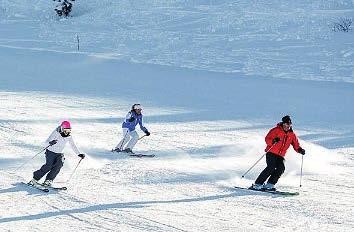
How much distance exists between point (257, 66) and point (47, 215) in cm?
1931

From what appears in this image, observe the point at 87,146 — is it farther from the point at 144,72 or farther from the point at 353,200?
the point at 144,72

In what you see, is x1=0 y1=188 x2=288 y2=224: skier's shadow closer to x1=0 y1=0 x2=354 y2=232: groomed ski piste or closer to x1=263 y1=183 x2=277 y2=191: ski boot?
x1=0 y1=0 x2=354 y2=232: groomed ski piste

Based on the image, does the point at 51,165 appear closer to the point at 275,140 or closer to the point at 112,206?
the point at 112,206

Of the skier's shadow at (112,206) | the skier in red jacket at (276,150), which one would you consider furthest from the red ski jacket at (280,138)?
the skier's shadow at (112,206)

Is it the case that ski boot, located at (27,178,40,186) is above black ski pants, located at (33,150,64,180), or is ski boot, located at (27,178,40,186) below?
below

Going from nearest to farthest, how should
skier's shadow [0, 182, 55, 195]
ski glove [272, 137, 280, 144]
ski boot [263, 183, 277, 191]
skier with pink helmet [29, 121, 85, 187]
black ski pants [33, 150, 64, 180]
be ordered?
skier's shadow [0, 182, 55, 195]
skier with pink helmet [29, 121, 85, 187]
black ski pants [33, 150, 64, 180]
ski glove [272, 137, 280, 144]
ski boot [263, 183, 277, 191]

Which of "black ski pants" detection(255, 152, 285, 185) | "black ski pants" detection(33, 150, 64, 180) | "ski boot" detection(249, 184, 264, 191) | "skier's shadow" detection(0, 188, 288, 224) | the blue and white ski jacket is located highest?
the blue and white ski jacket

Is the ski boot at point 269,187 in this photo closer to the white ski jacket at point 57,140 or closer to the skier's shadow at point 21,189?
the white ski jacket at point 57,140

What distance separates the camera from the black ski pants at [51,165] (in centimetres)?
1082

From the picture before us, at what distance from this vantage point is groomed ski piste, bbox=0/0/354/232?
9.87m

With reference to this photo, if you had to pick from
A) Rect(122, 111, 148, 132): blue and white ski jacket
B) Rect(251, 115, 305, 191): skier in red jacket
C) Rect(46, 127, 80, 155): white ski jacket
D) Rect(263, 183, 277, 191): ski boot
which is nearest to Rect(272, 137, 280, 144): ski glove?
Rect(251, 115, 305, 191): skier in red jacket

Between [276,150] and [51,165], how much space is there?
3941mm

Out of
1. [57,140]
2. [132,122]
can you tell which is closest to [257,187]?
[57,140]

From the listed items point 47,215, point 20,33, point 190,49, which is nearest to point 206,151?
point 47,215
